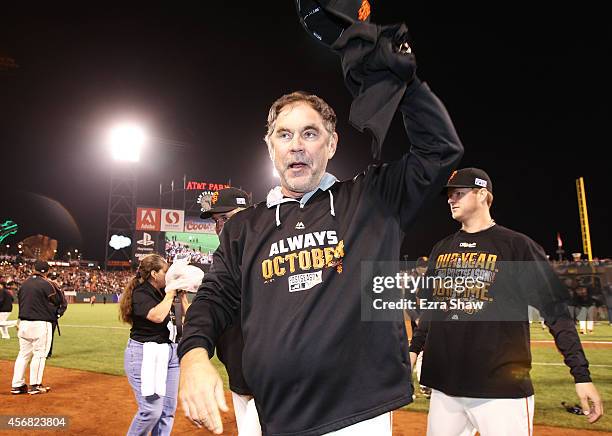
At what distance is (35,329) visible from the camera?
8.70 metres

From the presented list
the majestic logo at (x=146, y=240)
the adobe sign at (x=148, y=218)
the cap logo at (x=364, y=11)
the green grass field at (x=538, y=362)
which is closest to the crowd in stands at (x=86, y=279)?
the majestic logo at (x=146, y=240)

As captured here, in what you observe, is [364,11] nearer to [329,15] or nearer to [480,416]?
[329,15]

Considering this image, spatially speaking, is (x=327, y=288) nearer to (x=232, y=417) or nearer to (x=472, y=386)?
(x=472, y=386)

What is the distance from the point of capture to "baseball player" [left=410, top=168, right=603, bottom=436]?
3434 millimetres

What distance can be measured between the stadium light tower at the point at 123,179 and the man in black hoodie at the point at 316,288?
5064 centimetres

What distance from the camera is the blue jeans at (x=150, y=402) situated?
4957mm

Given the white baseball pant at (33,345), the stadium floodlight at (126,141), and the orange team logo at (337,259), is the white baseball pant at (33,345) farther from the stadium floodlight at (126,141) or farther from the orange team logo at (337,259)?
the stadium floodlight at (126,141)

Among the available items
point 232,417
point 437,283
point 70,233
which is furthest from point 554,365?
point 70,233

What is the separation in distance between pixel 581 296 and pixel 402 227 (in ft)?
81.1

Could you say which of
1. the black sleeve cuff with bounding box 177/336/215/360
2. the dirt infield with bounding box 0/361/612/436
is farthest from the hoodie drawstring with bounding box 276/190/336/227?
the dirt infield with bounding box 0/361/612/436

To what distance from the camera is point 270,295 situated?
205 cm

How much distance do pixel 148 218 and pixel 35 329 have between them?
42.3 meters

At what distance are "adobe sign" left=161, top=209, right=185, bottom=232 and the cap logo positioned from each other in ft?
160

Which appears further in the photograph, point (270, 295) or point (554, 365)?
point (554, 365)
